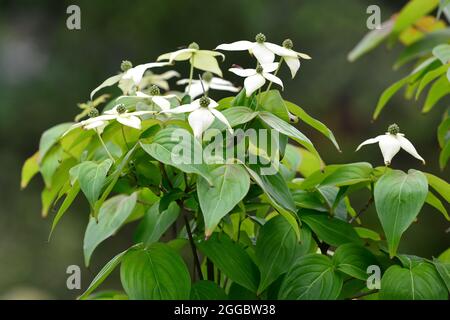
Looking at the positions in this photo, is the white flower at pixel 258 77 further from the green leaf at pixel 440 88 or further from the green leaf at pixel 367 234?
the green leaf at pixel 440 88

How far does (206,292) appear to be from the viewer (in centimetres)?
74

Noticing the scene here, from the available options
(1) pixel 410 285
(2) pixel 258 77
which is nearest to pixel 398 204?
(1) pixel 410 285

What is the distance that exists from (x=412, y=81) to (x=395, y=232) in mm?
394

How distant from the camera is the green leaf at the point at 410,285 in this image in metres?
0.68

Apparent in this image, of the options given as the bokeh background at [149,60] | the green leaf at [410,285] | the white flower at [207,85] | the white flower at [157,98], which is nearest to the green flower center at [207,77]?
the white flower at [207,85]

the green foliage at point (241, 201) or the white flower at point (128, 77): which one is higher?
the white flower at point (128, 77)

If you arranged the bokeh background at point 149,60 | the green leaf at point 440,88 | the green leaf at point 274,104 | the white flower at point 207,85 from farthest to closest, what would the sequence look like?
the bokeh background at point 149,60 → the green leaf at point 440,88 → the white flower at point 207,85 → the green leaf at point 274,104

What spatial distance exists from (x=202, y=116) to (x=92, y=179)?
12cm

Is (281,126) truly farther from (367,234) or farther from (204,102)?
(367,234)

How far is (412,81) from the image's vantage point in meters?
1.01

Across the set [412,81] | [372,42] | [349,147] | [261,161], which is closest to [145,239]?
[261,161]

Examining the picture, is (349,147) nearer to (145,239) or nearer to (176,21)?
(176,21)

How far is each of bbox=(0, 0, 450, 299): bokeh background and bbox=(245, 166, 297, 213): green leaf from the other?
2.66m

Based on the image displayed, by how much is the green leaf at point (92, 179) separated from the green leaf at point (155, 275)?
74mm
